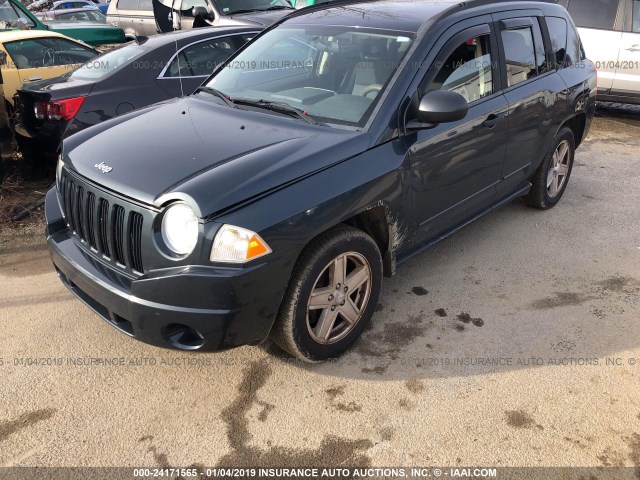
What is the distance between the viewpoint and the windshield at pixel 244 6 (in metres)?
8.39

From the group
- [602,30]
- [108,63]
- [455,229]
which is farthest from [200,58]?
[602,30]

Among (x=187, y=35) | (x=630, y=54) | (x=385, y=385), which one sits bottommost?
(x=385, y=385)

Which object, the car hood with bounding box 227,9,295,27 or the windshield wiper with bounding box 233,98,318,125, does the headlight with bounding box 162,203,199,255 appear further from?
the car hood with bounding box 227,9,295,27

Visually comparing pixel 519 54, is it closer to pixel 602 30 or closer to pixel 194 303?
pixel 194 303

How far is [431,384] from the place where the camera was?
2.93 meters

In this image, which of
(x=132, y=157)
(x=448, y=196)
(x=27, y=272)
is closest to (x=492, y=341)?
(x=448, y=196)

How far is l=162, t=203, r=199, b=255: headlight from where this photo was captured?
2469mm

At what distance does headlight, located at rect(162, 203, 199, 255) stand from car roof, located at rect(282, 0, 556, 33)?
6.06 feet

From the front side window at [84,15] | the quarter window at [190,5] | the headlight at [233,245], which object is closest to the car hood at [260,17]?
the quarter window at [190,5]

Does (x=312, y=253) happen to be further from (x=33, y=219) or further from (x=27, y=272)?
(x=33, y=219)

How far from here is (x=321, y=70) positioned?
11.5 ft

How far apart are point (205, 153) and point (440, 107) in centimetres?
127

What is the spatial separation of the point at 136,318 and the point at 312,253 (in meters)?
0.88

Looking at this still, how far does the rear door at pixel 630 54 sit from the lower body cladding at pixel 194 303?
25.0 feet
